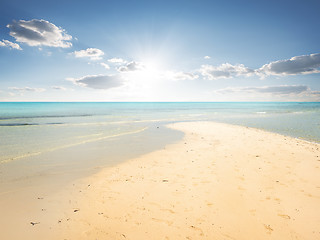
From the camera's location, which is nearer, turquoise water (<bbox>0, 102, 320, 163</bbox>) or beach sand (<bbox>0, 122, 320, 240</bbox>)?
beach sand (<bbox>0, 122, 320, 240</bbox>)

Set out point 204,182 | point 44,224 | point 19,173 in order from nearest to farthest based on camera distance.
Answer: point 44,224, point 204,182, point 19,173

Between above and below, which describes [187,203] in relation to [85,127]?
below

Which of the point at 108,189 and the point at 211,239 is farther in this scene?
the point at 108,189

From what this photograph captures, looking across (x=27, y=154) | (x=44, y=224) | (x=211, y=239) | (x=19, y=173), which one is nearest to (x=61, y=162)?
(x=19, y=173)

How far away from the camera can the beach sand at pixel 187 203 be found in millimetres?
4984

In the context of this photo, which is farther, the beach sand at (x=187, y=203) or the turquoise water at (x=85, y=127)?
the turquoise water at (x=85, y=127)

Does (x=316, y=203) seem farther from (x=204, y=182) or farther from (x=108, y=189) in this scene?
(x=108, y=189)

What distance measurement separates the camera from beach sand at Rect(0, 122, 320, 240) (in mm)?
4984

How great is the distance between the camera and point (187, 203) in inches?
248

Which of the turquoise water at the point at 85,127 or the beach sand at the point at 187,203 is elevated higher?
the turquoise water at the point at 85,127

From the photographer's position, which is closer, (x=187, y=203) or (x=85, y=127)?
(x=187, y=203)

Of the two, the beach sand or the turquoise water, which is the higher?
the turquoise water

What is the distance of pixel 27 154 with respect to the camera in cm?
1218

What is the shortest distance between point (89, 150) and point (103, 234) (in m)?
9.37
